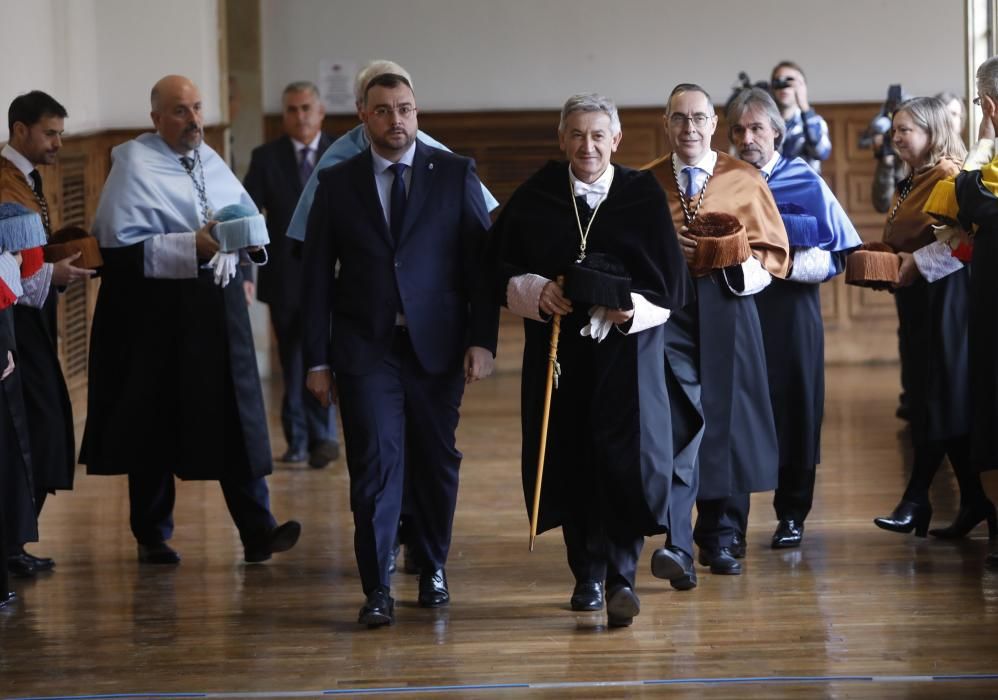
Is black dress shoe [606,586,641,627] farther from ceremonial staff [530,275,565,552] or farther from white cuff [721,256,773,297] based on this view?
white cuff [721,256,773,297]

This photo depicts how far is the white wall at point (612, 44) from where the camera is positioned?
10188mm

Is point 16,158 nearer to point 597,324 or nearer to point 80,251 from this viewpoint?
point 80,251

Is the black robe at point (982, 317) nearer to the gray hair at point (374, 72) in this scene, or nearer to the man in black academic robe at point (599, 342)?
the man in black academic robe at point (599, 342)

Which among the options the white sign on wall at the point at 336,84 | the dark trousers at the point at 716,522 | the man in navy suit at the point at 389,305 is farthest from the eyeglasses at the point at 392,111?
the white sign on wall at the point at 336,84

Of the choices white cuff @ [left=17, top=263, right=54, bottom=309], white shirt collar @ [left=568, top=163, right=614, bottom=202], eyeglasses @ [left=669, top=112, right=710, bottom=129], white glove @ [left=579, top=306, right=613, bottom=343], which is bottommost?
white glove @ [left=579, top=306, right=613, bottom=343]

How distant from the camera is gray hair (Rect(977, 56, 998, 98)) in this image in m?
4.84

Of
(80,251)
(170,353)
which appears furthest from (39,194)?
(170,353)

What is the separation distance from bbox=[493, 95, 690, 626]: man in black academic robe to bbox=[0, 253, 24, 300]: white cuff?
1.44 m

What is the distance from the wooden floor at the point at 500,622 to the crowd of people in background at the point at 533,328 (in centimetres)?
14

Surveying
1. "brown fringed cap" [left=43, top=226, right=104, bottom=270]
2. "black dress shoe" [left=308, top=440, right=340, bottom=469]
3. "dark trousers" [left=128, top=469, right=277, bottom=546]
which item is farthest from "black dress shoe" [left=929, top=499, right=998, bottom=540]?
"brown fringed cap" [left=43, top=226, right=104, bottom=270]

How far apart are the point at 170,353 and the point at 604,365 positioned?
1.67 m

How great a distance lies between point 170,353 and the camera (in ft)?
17.7

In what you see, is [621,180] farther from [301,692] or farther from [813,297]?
[301,692]

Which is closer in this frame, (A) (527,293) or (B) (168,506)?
(A) (527,293)
